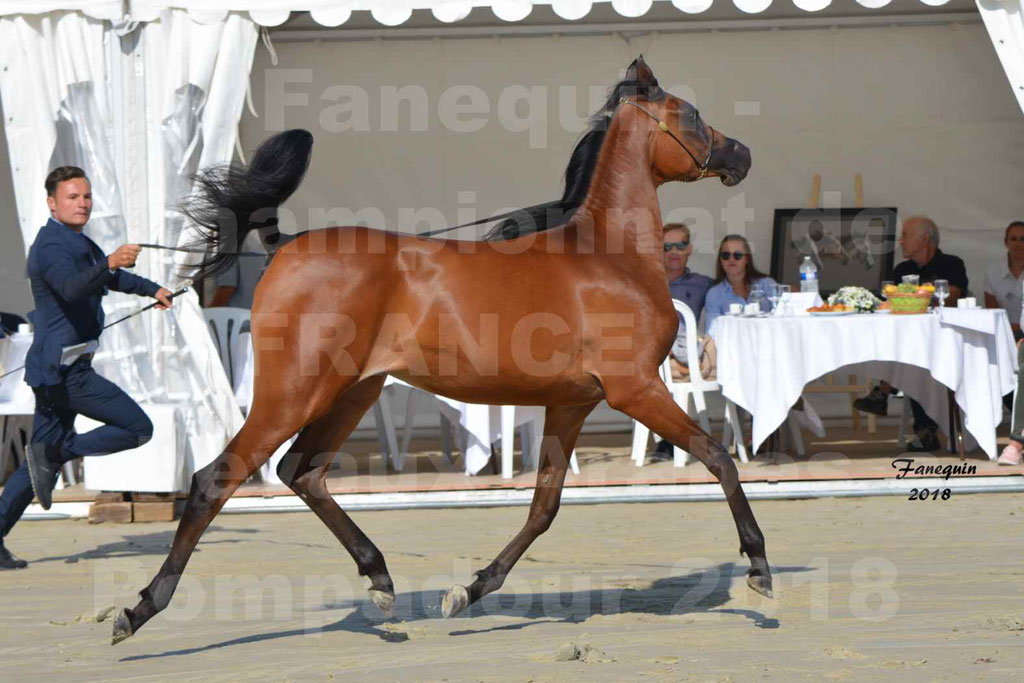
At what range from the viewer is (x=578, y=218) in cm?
471

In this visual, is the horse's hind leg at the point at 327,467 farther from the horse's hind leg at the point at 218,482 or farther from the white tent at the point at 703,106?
the white tent at the point at 703,106

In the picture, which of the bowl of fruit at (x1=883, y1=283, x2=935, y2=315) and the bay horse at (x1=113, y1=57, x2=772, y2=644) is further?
the bowl of fruit at (x1=883, y1=283, x2=935, y2=315)

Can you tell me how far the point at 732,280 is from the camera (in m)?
8.88

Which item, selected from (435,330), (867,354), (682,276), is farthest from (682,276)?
(435,330)

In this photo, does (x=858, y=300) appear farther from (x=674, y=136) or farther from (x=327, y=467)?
(x=327, y=467)

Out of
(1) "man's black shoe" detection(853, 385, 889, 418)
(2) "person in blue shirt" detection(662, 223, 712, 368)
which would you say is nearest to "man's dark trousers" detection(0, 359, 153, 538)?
(2) "person in blue shirt" detection(662, 223, 712, 368)

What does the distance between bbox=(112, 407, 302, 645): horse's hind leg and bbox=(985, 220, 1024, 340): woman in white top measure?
6.35m

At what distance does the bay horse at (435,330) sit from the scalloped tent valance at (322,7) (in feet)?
7.77

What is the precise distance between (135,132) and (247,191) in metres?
2.74

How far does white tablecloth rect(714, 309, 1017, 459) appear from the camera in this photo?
7676 mm

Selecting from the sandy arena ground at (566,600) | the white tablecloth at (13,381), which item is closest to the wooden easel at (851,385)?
the sandy arena ground at (566,600)

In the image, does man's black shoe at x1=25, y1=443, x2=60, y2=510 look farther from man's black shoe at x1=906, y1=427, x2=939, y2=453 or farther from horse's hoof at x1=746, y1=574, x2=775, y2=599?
man's black shoe at x1=906, y1=427, x2=939, y2=453

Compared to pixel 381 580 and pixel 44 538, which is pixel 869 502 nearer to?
pixel 381 580

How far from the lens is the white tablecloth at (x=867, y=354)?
7676mm
